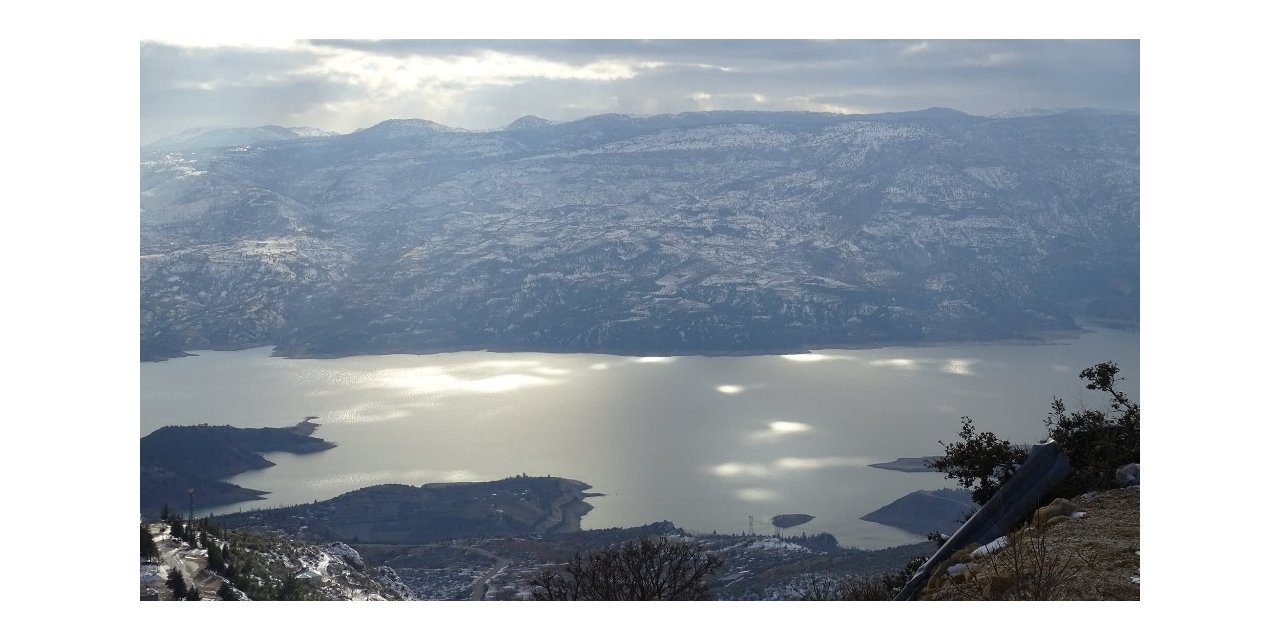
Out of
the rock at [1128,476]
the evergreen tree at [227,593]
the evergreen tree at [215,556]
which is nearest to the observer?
the rock at [1128,476]

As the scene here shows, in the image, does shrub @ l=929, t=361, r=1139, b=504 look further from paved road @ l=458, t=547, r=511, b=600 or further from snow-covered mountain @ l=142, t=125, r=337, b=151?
snow-covered mountain @ l=142, t=125, r=337, b=151

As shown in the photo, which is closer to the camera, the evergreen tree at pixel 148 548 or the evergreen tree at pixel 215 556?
the evergreen tree at pixel 148 548

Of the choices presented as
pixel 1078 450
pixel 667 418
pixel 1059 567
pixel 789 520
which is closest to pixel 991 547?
pixel 1059 567

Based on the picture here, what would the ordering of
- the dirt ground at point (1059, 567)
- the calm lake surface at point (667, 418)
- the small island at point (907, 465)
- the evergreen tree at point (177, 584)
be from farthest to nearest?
the calm lake surface at point (667, 418) < the small island at point (907, 465) < the evergreen tree at point (177, 584) < the dirt ground at point (1059, 567)

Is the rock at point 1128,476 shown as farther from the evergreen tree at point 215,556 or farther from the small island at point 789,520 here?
the small island at point 789,520

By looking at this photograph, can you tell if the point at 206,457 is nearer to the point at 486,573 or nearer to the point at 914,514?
the point at 486,573

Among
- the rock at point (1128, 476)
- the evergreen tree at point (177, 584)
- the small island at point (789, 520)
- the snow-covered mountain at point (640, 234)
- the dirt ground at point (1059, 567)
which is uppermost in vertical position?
the snow-covered mountain at point (640, 234)

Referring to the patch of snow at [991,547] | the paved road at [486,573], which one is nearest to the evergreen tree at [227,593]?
the patch of snow at [991,547]
